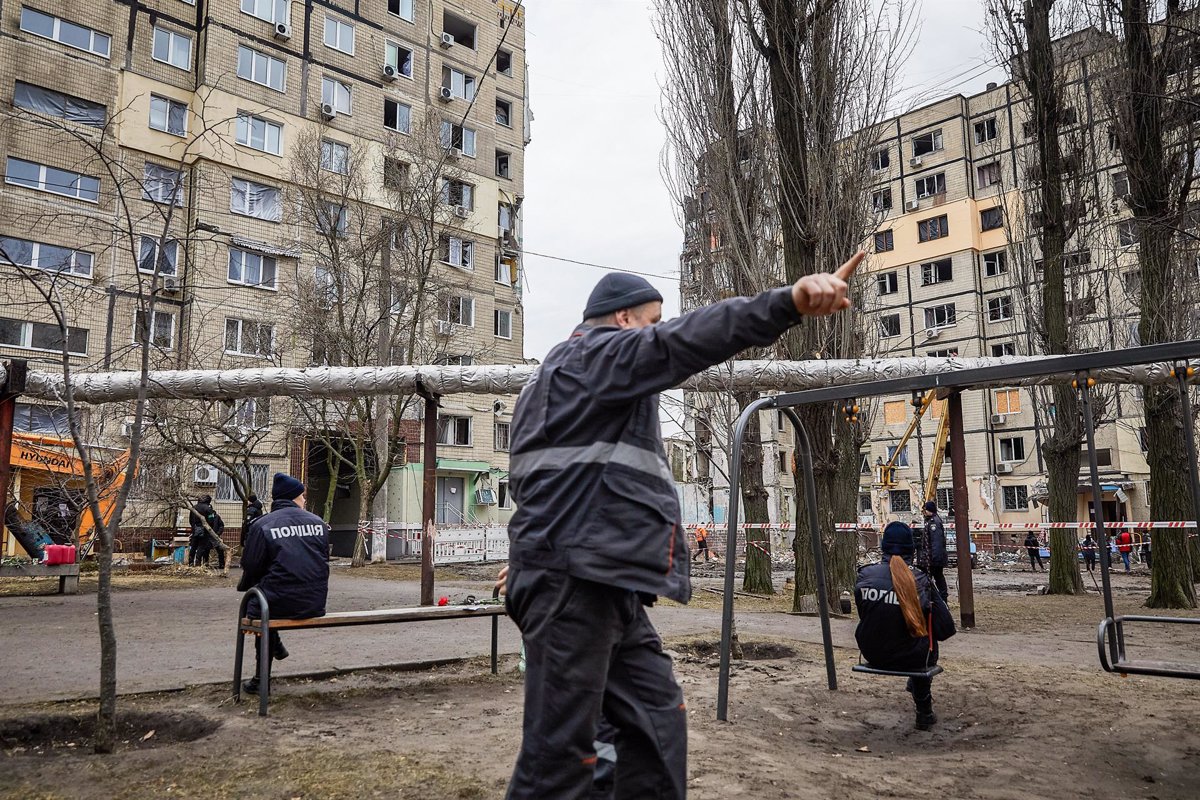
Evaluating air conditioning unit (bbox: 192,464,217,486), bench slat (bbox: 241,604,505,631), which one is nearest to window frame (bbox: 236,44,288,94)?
air conditioning unit (bbox: 192,464,217,486)

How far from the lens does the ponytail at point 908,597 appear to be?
5562 mm

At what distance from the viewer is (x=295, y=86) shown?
3284 cm

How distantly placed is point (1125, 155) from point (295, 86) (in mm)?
28920

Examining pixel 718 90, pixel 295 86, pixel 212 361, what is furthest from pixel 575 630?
pixel 295 86

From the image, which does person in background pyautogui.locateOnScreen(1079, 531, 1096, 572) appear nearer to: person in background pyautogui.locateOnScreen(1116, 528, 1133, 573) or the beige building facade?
person in background pyautogui.locateOnScreen(1116, 528, 1133, 573)

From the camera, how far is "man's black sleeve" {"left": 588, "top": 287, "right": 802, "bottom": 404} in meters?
2.38

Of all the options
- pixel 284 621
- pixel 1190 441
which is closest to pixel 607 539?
pixel 284 621

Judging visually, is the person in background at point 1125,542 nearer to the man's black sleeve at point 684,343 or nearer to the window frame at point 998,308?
the window frame at point 998,308

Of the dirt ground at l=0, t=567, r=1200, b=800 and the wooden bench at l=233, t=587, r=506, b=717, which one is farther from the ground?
the wooden bench at l=233, t=587, r=506, b=717

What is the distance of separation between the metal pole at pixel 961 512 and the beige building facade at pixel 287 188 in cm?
1342

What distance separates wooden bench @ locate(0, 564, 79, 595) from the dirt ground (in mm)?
9164

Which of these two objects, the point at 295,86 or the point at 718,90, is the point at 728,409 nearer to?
the point at 718,90

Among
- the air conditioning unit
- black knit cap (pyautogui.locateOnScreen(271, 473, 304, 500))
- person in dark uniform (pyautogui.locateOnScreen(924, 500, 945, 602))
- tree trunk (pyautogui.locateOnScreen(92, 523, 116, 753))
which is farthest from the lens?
the air conditioning unit

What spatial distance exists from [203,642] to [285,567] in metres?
3.44
